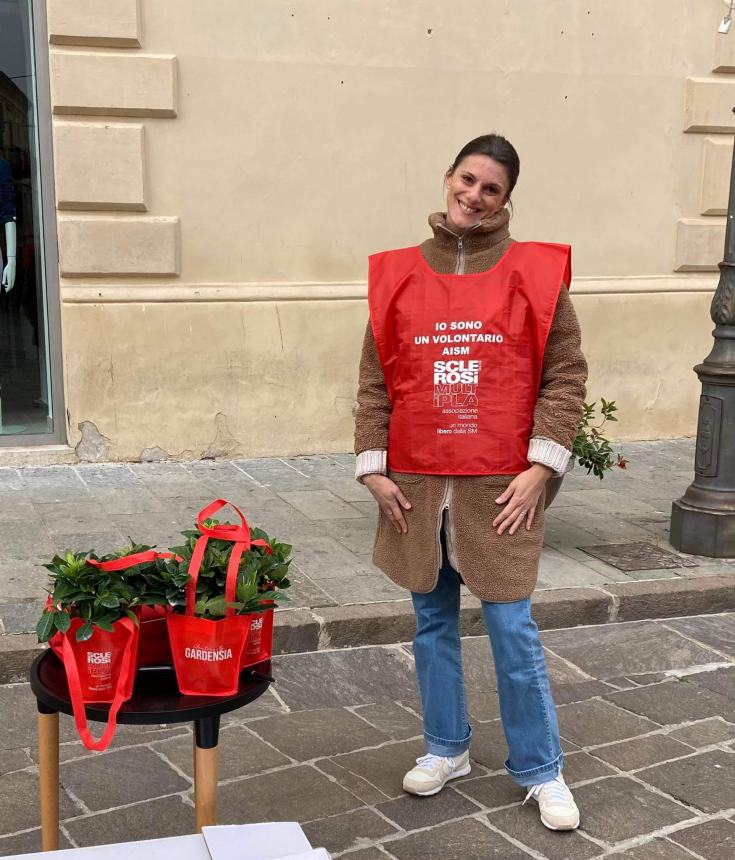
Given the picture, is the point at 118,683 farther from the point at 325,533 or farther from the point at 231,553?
the point at 325,533

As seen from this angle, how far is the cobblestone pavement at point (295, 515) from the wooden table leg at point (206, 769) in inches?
84.9

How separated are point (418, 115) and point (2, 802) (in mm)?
5838

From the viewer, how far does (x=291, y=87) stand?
7586 mm

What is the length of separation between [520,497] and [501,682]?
57 centimetres

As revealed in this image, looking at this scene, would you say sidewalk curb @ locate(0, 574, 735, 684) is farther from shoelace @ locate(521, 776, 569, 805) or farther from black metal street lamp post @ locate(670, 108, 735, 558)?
shoelace @ locate(521, 776, 569, 805)

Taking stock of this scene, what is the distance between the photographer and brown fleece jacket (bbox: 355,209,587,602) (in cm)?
310

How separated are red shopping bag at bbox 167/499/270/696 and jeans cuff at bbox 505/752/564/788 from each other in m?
1.14

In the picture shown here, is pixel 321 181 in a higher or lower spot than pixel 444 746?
higher

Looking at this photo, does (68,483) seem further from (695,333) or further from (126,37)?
(695,333)

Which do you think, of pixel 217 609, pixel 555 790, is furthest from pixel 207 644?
pixel 555 790

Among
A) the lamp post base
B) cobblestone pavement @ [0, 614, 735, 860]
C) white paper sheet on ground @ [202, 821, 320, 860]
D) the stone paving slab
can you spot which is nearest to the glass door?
the stone paving slab

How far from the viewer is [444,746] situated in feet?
11.3

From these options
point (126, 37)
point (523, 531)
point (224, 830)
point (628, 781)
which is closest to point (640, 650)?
point (628, 781)

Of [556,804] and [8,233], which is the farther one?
[8,233]
